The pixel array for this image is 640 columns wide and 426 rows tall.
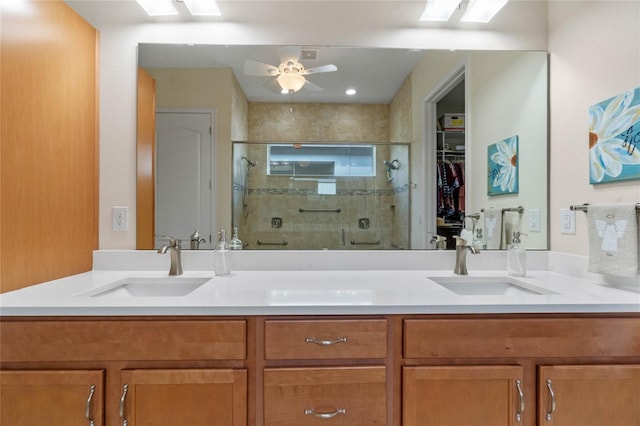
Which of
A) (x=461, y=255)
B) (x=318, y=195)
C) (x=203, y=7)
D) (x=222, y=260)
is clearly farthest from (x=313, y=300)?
(x=203, y=7)

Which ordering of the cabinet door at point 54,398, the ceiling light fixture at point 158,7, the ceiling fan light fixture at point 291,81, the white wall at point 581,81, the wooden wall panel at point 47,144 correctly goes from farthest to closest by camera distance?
the ceiling fan light fixture at point 291,81, the ceiling light fixture at point 158,7, the white wall at point 581,81, the wooden wall panel at point 47,144, the cabinet door at point 54,398

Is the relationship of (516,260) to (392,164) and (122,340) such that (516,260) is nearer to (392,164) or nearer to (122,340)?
(392,164)

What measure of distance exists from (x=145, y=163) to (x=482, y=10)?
1924 millimetres

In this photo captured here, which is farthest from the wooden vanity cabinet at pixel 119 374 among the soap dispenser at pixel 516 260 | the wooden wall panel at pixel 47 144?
the soap dispenser at pixel 516 260

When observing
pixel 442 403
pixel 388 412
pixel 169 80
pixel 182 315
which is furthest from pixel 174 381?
pixel 169 80

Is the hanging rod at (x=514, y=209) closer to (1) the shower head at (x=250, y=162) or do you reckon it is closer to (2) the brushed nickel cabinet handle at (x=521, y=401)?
(2) the brushed nickel cabinet handle at (x=521, y=401)

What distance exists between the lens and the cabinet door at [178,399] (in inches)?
39.2

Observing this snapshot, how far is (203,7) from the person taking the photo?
161cm

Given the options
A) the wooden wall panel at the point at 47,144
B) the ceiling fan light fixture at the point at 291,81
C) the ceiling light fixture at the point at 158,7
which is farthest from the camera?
the ceiling fan light fixture at the point at 291,81

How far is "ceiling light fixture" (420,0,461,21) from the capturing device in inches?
63.0

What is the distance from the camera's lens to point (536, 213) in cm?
167

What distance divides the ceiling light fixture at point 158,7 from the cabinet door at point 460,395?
6.41 feet

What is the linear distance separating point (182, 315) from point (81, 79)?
4.25ft

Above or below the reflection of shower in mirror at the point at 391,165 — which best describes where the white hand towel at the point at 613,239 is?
below
